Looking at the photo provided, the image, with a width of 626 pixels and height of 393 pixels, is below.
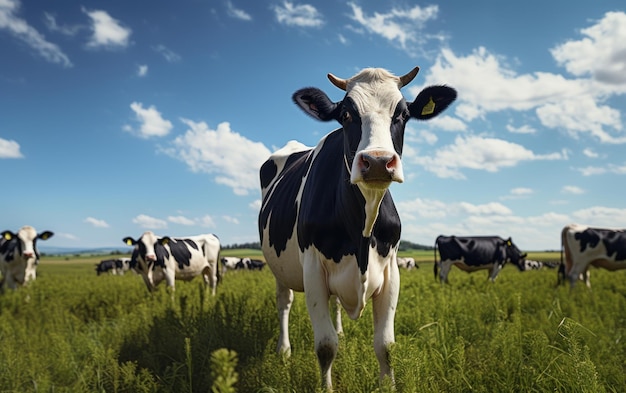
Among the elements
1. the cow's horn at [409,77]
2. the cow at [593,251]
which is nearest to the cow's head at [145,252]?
the cow's horn at [409,77]

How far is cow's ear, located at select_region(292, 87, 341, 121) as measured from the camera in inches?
142

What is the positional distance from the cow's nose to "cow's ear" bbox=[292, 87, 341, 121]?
0.99 m

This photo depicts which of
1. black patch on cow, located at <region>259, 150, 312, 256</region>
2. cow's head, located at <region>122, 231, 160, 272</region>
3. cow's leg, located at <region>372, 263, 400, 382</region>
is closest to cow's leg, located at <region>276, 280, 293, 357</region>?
black patch on cow, located at <region>259, 150, 312, 256</region>

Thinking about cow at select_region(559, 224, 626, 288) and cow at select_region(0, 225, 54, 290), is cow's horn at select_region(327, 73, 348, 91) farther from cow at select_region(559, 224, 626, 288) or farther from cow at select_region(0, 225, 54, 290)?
cow at select_region(559, 224, 626, 288)

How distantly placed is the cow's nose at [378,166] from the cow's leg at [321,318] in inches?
43.6

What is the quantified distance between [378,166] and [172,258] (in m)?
11.2

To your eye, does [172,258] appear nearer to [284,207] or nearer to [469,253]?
[284,207]

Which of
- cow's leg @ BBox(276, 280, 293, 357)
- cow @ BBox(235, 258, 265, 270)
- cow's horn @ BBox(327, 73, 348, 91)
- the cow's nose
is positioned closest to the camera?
the cow's nose

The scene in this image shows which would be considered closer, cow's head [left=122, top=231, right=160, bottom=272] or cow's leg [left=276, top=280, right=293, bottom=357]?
cow's leg [left=276, top=280, right=293, bottom=357]

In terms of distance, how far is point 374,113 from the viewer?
3082 millimetres

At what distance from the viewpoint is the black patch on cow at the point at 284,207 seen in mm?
4438

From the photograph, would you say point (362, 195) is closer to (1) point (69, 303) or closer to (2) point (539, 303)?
(2) point (539, 303)

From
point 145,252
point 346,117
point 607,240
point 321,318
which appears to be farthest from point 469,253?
point 346,117

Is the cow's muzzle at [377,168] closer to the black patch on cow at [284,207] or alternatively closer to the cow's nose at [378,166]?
the cow's nose at [378,166]
